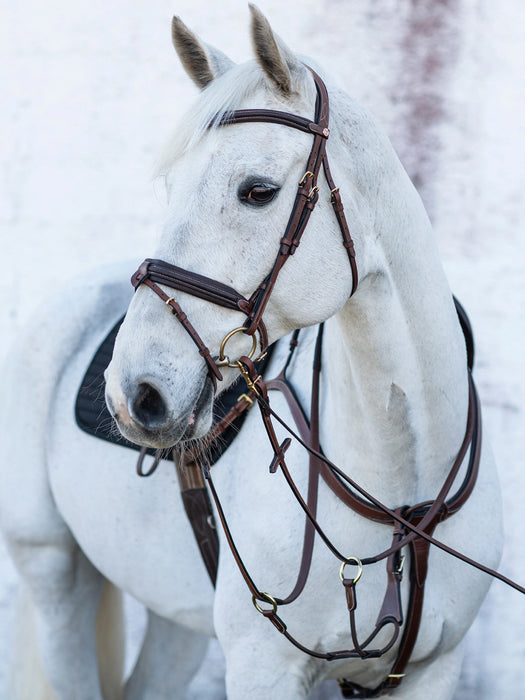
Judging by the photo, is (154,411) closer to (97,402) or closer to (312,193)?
(312,193)

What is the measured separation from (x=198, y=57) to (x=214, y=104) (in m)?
0.17

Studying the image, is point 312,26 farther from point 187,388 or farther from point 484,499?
point 187,388

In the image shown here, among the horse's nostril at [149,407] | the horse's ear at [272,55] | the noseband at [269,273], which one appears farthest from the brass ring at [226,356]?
the horse's ear at [272,55]

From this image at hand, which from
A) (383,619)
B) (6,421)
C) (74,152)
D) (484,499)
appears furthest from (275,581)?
(74,152)

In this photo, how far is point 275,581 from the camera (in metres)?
1.47

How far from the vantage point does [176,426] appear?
3.64ft

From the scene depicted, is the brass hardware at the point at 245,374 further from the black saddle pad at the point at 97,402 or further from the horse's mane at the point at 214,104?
the black saddle pad at the point at 97,402

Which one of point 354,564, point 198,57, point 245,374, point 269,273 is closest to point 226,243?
point 269,273

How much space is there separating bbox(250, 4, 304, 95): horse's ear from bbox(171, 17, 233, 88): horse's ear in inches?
5.8

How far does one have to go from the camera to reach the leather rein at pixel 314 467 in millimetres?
1127

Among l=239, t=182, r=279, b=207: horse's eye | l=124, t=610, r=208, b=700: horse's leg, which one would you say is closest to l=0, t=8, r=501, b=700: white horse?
l=239, t=182, r=279, b=207: horse's eye

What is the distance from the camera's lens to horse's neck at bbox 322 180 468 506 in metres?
1.31

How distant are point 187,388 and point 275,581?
1.82 ft

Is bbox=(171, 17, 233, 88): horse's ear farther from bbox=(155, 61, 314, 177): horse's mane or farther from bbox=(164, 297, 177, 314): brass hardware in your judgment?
bbox=(164, 297, 177, 314): brass hardware
